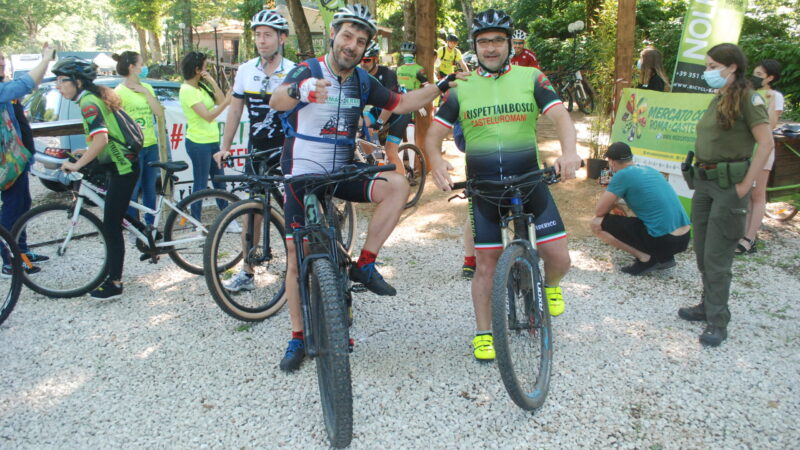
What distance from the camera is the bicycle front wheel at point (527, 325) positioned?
3.01m

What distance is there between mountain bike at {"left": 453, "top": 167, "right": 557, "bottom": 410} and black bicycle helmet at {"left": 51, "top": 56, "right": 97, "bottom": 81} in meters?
3.50

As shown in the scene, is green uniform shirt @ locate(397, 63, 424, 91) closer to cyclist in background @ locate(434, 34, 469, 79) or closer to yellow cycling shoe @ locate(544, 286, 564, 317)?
cyclist in background @ locate(434, 34, 469, 79)

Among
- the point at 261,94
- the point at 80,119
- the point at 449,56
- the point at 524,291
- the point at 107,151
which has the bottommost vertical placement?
the point at 524,291

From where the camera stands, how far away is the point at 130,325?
4395mm

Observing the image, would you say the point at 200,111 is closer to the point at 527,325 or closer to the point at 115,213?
the point at 115,213

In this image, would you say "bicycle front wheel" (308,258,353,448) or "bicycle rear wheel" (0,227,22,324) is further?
"bicycle rear wheel" (0,227,22,324)

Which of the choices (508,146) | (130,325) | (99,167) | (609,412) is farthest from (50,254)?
(609,412)

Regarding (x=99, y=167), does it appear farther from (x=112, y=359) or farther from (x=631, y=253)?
(x=631, y=253)

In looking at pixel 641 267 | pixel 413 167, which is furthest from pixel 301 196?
pixel 413 167

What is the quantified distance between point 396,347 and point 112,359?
195 cm

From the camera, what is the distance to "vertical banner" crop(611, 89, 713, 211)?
240 inches

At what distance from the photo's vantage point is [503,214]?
3451 mm

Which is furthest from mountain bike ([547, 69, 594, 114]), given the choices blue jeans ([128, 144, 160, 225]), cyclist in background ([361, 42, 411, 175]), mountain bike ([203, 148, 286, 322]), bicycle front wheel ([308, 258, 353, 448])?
bicycle front wheel ([308, 258, 353, 448])

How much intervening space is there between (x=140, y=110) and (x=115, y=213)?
1742 mm
